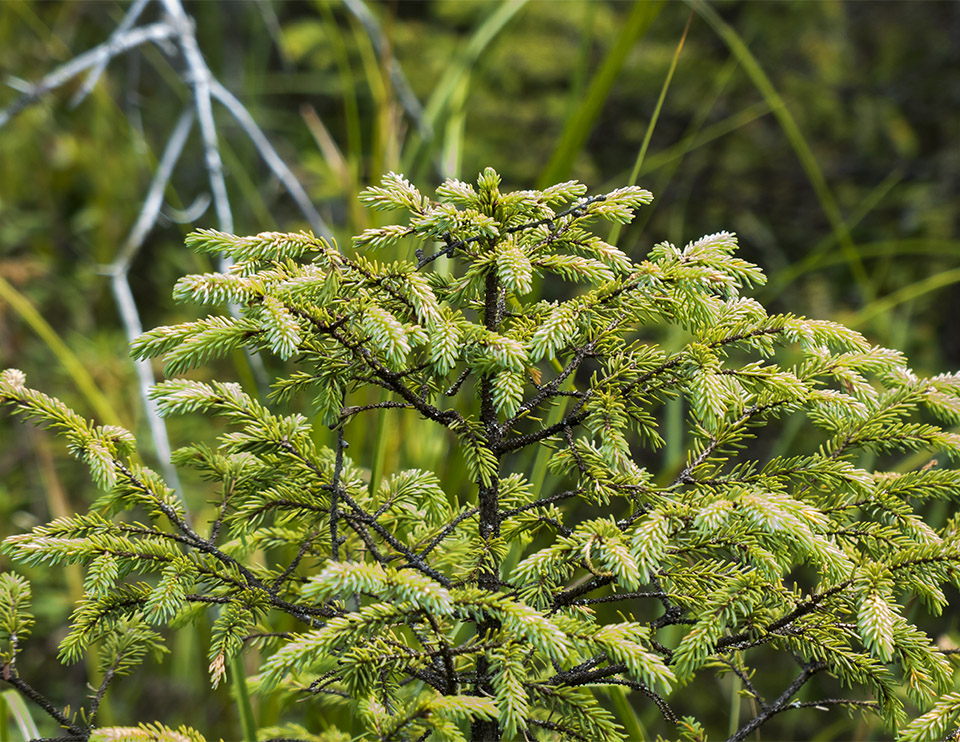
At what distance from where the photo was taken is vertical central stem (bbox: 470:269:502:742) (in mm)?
596

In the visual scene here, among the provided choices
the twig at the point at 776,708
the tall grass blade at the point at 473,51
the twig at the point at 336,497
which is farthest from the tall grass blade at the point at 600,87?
the twig at the point at 776,708

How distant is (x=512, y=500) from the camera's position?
66 cm

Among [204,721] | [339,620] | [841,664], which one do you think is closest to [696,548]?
[841,664]

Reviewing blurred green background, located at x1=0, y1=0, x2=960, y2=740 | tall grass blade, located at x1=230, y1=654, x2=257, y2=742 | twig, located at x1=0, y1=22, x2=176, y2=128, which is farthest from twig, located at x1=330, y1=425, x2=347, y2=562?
blurred green background, located at x1=0, y1=0, x2=960, y2=740

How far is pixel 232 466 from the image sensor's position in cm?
63

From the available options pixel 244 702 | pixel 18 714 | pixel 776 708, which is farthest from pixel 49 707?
pixel 776 708

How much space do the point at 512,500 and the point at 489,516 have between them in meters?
0.04

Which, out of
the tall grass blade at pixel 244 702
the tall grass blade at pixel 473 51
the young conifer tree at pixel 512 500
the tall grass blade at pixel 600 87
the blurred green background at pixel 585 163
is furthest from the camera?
the blurred green background at pixel 585 163

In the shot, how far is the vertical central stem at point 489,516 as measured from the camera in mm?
596

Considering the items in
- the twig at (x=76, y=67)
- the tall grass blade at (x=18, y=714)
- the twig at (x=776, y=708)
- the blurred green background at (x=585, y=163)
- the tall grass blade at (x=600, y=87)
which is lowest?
the tall grass blade at (x=18, y=714)

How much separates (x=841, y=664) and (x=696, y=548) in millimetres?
146

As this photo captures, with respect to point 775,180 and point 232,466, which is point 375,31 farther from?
point 775,180

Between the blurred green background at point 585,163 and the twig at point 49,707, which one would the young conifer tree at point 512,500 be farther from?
the blurred green background at point 585,163

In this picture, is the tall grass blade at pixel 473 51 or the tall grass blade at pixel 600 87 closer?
the tall grass blade at pixel 600 87
